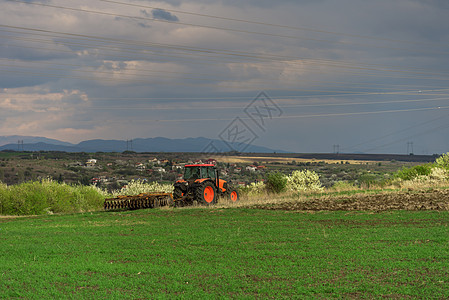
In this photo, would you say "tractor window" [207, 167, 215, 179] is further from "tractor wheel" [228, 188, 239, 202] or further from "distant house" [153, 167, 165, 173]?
"distant house" [153, 167, 165, 173]

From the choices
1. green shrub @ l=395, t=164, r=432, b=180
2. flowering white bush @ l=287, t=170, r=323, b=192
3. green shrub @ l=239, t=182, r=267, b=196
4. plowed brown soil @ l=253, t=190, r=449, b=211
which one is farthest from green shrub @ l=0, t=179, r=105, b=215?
green shrub @ l=395, t=164, r=432, b=180

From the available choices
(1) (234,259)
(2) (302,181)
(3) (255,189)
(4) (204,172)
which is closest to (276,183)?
(3) (255,189)

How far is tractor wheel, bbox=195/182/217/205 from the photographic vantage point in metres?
26.6

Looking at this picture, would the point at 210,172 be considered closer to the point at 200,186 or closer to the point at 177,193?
the point at 200,186

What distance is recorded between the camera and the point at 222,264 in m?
12.1

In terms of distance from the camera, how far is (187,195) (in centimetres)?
2711

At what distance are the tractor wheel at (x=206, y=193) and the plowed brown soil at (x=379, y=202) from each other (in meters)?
2.92

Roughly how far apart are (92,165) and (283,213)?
192ft

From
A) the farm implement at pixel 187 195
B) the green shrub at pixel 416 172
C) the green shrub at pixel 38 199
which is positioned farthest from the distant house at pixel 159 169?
the farm implement at pixel 187 195

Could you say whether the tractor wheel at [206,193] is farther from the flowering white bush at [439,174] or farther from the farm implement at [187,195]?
the flowering white bush at [439,174]

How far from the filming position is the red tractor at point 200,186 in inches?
1057

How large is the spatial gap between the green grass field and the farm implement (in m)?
6.09

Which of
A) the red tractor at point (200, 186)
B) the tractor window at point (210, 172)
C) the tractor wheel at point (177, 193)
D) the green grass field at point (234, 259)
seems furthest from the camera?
the tractor window at point (210, 172)

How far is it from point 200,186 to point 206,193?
0.82m
